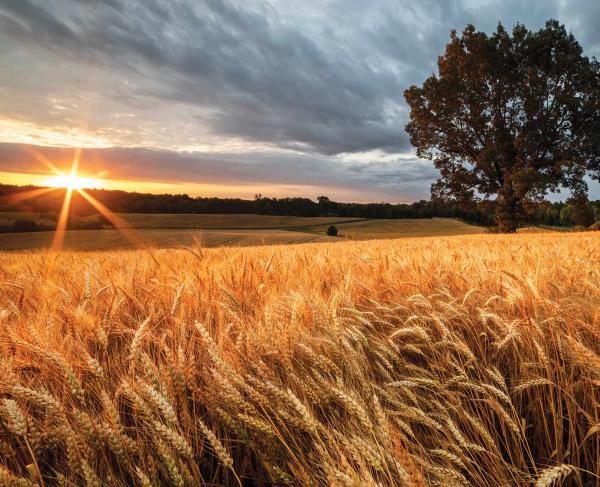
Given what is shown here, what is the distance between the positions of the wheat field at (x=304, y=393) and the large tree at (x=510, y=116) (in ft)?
72.8

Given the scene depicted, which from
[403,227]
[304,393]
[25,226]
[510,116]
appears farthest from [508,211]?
[25,226]

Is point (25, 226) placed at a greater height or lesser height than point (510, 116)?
lesser

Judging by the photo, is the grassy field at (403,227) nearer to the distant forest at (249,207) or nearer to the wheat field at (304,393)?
the distant forest at (249,207)

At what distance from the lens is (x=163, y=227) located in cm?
5288

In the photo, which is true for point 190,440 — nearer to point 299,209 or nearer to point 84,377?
point 84,377

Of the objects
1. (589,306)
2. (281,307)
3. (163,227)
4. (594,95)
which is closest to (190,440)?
(281,307)

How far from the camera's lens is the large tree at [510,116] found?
21.6m

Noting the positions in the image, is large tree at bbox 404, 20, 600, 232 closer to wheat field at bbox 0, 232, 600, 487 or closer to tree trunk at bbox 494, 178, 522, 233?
tree trunk at bbox 494, 178, 522, 233

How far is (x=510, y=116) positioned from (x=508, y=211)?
21.6 feet

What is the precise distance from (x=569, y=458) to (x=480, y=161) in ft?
81.0

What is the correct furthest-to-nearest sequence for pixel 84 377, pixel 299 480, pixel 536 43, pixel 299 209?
pixel 299 209 → pixel 536 43 → pixel 84 377 → pixel 299 480

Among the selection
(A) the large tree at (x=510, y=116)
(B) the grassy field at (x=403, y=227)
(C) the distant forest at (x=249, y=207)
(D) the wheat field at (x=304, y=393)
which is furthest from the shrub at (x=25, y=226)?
(D) the wheat field at (x=304, y=393)

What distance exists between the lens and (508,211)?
22922mm

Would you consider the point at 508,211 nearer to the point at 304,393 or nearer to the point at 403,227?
the point at 304,393
